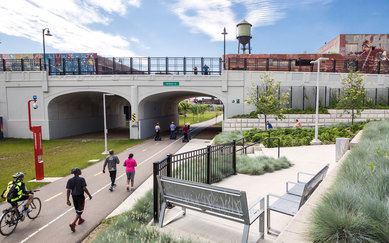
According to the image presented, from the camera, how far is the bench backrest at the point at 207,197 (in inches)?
144

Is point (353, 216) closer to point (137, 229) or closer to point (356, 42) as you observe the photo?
point (137, 229)

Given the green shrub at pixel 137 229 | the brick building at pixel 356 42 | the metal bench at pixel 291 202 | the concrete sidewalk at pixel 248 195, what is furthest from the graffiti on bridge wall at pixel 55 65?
the brick building at pixel 356 42

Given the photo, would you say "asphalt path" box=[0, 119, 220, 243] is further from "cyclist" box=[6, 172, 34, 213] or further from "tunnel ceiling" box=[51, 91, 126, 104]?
"tunnel ceiling" box=[51, 91, 126, 104]

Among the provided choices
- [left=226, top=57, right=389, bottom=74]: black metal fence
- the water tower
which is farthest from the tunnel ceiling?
the water tower

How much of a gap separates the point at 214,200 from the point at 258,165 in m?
5.52

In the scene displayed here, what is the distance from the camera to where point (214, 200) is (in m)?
3.93

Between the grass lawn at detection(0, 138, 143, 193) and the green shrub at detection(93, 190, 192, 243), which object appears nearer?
the green shrub at detection(93, 190, 192, 243)

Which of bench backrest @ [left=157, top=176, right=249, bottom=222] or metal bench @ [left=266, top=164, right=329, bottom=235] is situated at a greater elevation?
bench backrest @ [left=157, top=176, right=249, bottom=222]

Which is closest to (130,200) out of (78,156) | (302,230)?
(302,230)

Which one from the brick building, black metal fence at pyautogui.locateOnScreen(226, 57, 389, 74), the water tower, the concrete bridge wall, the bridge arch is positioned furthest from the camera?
the brick building

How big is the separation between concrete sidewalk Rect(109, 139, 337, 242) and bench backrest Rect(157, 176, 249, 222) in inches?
20.3

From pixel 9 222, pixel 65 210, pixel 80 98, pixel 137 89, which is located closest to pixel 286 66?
pixel 137 89

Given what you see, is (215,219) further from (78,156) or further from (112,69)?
(112,69)

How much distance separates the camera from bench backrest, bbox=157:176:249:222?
365cm
